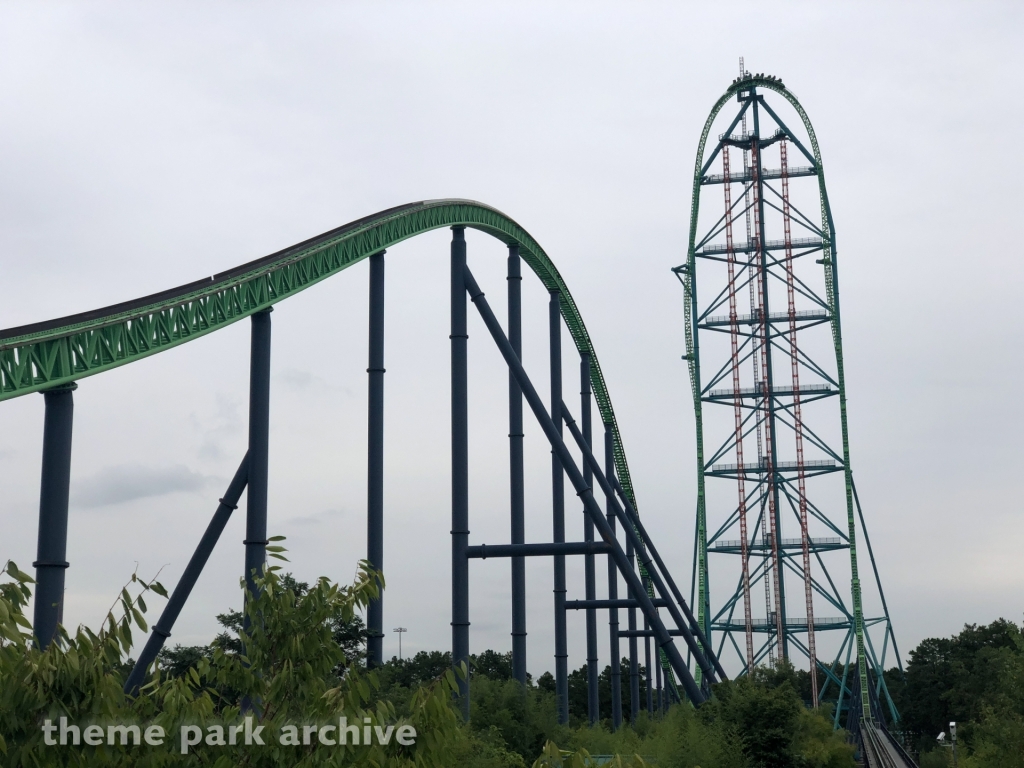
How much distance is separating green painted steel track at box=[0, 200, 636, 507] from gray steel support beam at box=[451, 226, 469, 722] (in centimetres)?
163

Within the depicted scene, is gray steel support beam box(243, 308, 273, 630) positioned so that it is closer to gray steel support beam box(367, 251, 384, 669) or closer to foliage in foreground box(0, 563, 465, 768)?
gray steel support beam box(367, 251, 384, 669)

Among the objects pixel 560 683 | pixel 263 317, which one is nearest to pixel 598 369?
pixel 560 683

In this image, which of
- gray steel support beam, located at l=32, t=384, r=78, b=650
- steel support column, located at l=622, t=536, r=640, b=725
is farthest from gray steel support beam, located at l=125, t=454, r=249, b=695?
steel support column, located at l=622, t=536, r=640, b=725

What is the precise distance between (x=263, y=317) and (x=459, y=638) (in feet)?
22.6

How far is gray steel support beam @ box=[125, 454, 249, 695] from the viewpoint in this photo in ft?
51.3

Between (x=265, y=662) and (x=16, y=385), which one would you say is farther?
(x=16, y=385)

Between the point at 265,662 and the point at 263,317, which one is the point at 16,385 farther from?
the point at 265,662

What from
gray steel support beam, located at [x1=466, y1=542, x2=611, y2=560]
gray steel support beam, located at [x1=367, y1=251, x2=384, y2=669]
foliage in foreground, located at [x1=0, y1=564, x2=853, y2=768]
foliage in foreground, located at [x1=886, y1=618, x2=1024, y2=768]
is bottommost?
foliage in foreground, located at [x1=886, y1=618, x2=1024, y2=768]

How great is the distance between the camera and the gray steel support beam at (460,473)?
20.1m

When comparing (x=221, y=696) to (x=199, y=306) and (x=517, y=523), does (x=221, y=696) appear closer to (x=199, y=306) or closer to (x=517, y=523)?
(x=199, y=306)

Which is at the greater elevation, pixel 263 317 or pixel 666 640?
pixel 263 317

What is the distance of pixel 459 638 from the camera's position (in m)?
20.0

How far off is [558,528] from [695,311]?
58.8ft

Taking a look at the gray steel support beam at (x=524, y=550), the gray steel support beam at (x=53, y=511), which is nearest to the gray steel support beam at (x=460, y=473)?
the gray steel support beam at (x=524, y=550)
